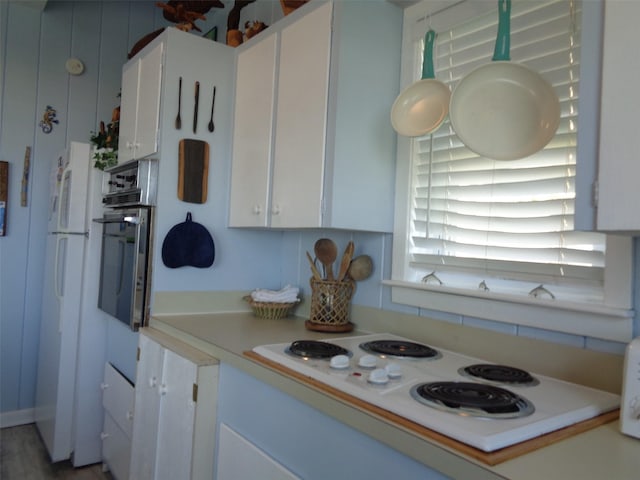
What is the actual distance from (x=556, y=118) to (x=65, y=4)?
136 inches

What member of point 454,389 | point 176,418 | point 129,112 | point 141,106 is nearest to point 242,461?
point 176,418

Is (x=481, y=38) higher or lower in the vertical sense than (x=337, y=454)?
higher

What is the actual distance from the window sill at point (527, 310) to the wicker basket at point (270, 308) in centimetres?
62

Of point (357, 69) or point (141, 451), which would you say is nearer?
point (357, 69)

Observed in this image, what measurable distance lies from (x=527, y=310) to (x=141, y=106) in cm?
199

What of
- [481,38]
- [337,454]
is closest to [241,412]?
[337,454]

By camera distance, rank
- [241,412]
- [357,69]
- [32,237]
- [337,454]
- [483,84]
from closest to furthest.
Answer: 1. [337,454]
2. [483,84]
3. [241,412]
4. [357,69]
5. [32,237]

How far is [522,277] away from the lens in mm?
1460

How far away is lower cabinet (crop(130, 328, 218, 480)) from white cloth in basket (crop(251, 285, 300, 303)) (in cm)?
45

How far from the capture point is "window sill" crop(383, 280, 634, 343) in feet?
3.90

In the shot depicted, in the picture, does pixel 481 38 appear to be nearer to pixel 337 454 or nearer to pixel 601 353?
pixel 601 353

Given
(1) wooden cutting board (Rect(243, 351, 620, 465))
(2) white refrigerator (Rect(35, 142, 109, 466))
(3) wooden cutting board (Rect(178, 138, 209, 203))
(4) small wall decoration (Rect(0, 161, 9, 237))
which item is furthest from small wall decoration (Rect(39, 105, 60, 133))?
(1) wooden cutting board (Rect(243, 351, 620, 465))

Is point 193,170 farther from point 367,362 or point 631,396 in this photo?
point 631,396

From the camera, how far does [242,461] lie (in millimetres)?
1448
